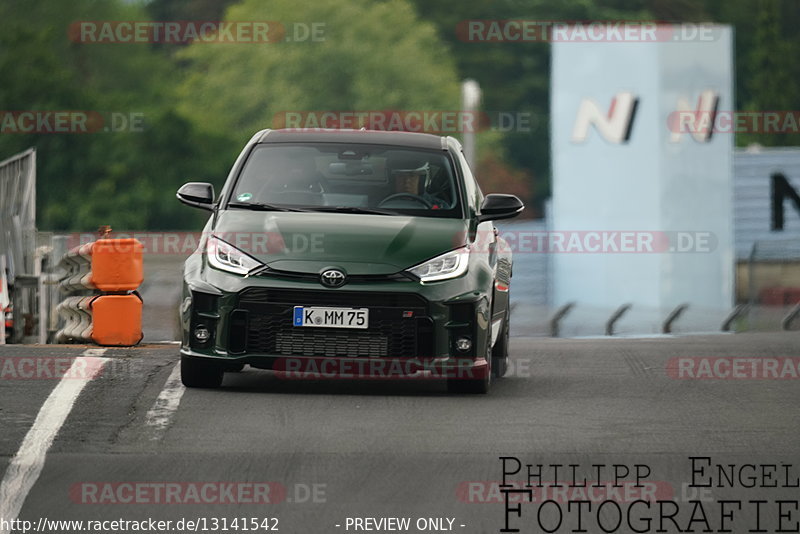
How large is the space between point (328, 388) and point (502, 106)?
323ft

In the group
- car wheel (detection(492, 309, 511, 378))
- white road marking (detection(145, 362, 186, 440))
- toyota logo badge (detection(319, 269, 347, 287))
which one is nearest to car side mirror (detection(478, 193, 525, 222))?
car wheel (detection(492, 309, 511, 378))

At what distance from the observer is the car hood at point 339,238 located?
11945mm

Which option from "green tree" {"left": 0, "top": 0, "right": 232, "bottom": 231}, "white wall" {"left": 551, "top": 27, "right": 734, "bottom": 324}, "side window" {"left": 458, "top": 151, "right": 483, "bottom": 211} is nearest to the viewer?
"side window" {"left": 458, "top": 151, "right": 483, "bottom": 211}

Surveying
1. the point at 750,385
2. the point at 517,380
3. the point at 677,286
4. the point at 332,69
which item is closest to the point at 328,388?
the point at 517,380

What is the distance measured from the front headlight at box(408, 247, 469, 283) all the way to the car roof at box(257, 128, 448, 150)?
1.45 meters

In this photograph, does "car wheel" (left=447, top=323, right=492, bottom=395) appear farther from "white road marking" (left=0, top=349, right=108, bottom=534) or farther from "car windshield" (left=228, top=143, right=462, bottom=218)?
"white road marking" (left=0, top=349, right=108, bottom=534)

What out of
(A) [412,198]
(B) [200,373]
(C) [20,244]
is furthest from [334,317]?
(C) [20,244]

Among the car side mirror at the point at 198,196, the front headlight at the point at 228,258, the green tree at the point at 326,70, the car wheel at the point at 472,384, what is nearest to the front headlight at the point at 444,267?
the car wheel at the point at 472,384

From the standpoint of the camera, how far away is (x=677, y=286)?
4912cm

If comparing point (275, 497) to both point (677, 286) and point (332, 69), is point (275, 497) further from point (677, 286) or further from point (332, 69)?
point (332, 69)

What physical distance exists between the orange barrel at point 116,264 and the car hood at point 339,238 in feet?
8.77

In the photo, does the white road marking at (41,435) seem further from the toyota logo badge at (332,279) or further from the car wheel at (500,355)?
the car wheel at (500,355)

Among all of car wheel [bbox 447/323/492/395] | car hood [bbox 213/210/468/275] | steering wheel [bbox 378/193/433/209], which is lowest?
car wheel [bbox 447/323/492/395]

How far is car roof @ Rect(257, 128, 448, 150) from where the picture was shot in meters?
13.4
